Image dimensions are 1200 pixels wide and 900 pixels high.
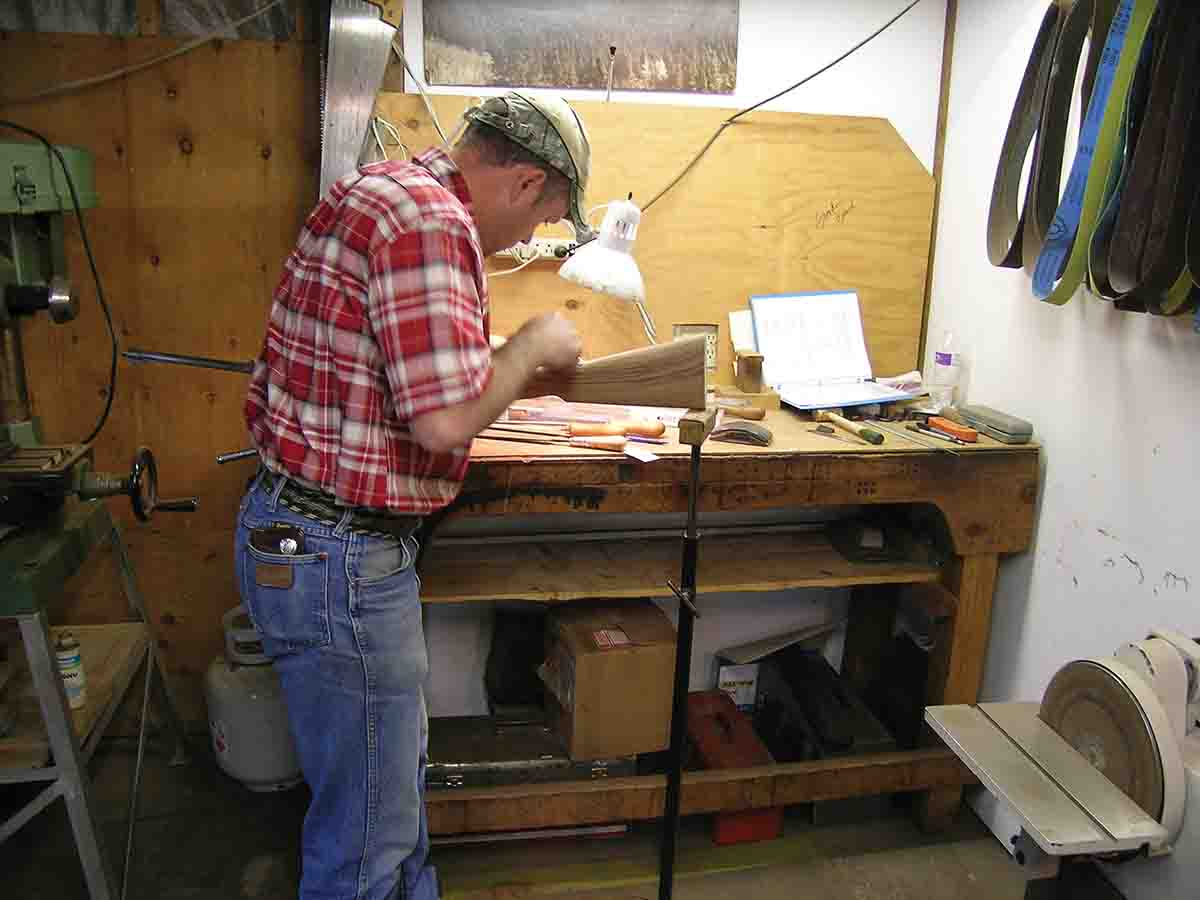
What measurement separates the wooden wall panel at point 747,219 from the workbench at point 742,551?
42cm

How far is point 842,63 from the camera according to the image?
2.28m

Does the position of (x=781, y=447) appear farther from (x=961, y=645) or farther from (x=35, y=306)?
(x=35, y=306)

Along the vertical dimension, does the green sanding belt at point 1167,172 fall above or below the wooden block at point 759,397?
above

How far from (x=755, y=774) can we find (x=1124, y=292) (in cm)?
126

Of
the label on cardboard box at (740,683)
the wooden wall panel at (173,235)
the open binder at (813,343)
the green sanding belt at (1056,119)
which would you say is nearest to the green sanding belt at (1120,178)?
the green sanding belt at (1056,119)

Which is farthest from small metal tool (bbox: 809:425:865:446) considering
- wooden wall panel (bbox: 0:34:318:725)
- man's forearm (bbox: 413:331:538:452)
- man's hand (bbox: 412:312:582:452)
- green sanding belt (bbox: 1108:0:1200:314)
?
wooden wall panel (bbox: 0:34:318:725)

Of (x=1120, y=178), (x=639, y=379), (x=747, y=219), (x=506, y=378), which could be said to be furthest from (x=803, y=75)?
(x=506, y=378)

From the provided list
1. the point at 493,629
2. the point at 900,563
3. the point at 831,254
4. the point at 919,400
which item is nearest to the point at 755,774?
the point at 900,563

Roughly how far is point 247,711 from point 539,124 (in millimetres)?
1578

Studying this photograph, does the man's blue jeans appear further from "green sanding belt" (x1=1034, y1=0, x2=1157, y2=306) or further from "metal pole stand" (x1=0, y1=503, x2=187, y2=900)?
"green sanding belt" (x1=1034, y1=0, x2=1157, y2=306)

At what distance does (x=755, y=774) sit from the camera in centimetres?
204

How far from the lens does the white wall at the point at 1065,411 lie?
1664mm

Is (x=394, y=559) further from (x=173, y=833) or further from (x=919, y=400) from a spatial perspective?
(x=919, y=400)

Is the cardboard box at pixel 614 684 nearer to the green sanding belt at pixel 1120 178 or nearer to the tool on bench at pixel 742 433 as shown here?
the tool on bench at pixel 742 433
